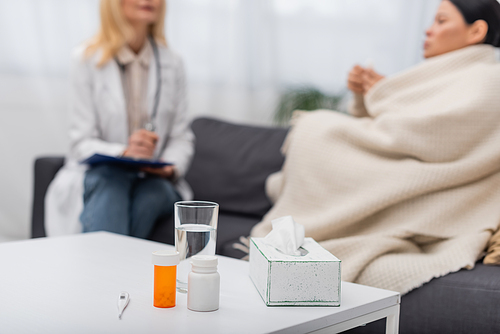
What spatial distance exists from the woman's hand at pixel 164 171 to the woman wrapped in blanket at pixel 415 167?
1.43 feet

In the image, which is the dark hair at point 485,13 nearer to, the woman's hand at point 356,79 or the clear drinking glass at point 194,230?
the woman's hand at point 356,79

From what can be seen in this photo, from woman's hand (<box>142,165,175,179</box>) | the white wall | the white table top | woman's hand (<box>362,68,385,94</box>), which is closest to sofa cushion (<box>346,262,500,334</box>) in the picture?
the white table top

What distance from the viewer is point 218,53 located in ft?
9.15

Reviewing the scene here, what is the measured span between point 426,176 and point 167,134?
1.05m

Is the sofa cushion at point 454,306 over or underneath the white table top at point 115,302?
underneath

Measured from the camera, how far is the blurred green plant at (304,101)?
104 inches

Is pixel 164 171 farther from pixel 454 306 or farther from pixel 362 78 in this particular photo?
pixel 454 306

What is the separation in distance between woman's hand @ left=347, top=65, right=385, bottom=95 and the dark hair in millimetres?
302

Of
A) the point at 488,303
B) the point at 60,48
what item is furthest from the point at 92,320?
the point at 60,48

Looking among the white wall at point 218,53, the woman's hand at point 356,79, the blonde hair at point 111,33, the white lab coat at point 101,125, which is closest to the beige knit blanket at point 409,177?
the woman's hand at point 356,79

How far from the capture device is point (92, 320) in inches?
26.7

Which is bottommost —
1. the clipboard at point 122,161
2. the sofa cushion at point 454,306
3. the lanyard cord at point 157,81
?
the sofa cushion at point 454,306

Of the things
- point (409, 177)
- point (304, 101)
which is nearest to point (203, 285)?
point (409, 177)

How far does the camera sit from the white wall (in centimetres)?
239
